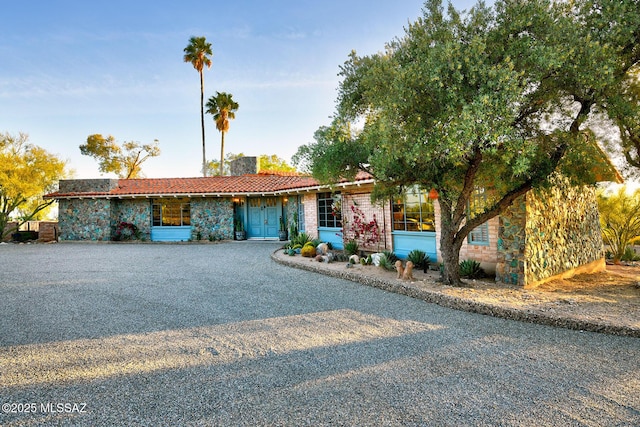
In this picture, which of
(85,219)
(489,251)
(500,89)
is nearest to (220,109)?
(85,219)

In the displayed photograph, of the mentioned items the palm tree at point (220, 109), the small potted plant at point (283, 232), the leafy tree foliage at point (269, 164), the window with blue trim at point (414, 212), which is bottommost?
the small potted plant at point (283, 232)

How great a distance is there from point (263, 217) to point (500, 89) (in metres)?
14.4

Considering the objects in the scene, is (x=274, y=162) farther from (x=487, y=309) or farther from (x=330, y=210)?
(x=487, y=309)

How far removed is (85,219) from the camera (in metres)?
17.7

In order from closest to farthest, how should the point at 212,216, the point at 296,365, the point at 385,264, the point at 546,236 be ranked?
the point at 296,365 < the point at 546,236 < the point at 385,264 < the point at 212,216

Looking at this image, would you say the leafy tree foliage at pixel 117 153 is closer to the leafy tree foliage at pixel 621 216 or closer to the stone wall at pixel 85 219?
the stone wall at pixel 85 219

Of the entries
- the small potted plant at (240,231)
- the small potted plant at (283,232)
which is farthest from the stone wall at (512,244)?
the small potted plant at (240,231)

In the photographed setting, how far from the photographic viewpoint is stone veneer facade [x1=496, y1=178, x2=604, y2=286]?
21.6ft

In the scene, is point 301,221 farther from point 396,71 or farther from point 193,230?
point 396,71

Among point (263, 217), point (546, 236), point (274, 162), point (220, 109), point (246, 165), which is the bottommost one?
point (546, 236)

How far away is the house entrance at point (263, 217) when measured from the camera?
17.5m

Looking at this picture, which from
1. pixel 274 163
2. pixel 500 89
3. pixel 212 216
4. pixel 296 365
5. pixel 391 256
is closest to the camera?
pixel 296 365

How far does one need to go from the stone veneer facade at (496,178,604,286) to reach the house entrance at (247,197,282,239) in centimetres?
1222

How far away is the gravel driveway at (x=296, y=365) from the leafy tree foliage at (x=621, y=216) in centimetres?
1032
